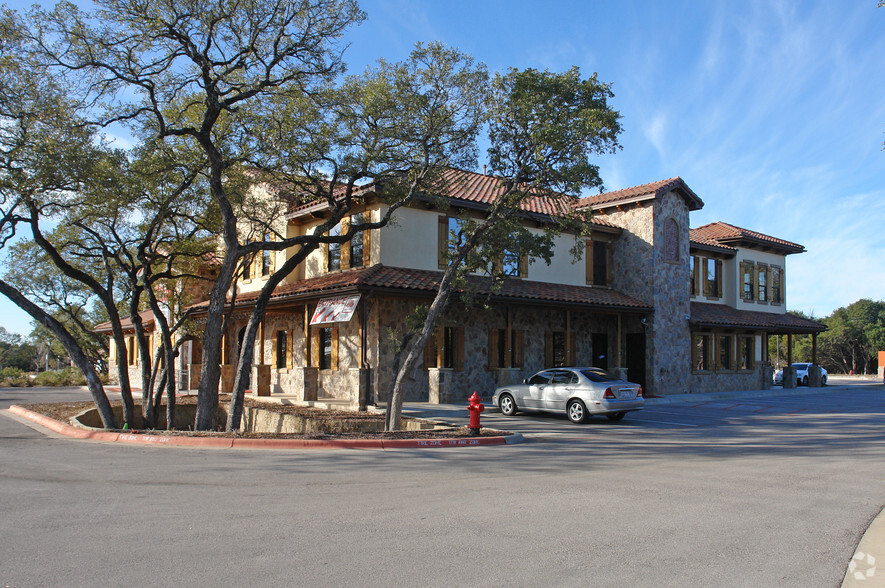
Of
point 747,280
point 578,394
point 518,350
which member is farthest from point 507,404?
point 747,280

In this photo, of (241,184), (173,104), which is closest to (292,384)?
(241,184)

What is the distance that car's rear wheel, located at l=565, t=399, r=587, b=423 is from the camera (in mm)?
17484

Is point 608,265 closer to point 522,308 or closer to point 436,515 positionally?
point 522,308

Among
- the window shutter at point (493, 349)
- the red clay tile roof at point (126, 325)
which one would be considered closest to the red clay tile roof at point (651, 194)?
the window shutter at point (493, 349)

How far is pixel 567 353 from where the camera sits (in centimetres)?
2477

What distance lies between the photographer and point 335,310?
2055cm

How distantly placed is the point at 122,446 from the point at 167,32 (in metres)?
8.87

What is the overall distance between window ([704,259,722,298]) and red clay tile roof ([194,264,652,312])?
6755 mm

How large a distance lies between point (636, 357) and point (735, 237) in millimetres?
9335

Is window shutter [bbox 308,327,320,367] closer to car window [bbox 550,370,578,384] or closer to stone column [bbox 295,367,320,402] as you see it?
stone column [bbox 295,367,320,402]

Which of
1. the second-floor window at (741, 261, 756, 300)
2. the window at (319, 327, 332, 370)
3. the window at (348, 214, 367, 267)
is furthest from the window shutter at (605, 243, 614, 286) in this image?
the window at (319, 327, 332, 370)

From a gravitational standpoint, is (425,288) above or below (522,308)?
above

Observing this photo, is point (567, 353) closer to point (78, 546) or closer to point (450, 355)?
point (450, 355)

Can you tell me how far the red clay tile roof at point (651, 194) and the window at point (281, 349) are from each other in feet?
42.4
